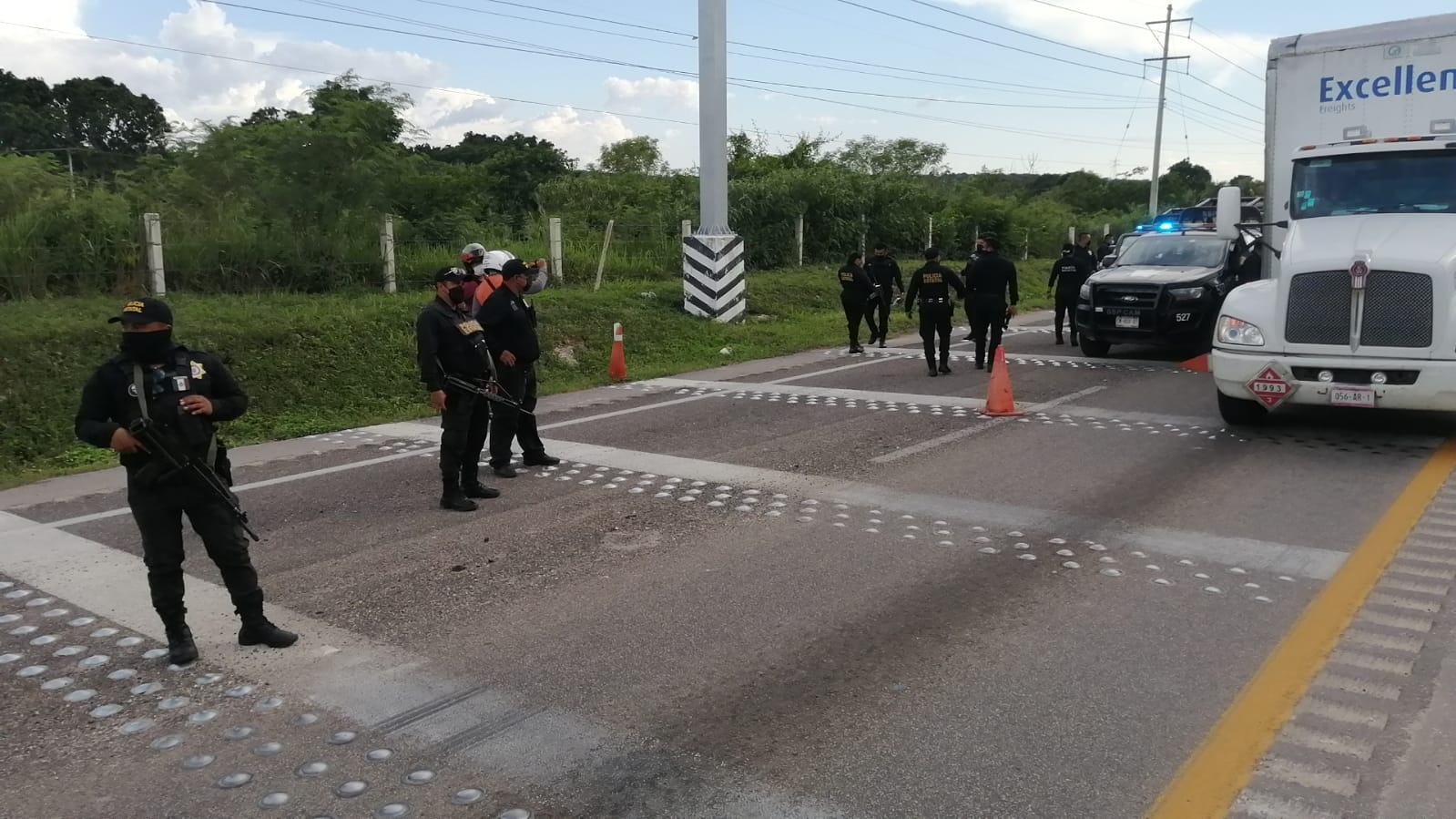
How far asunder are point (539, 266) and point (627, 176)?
2988cm

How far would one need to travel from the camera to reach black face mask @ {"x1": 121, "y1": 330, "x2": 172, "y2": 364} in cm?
448

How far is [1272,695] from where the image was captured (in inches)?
166

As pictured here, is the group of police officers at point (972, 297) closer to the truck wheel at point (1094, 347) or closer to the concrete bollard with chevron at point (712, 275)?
the truck wheel at point (1094, 347)

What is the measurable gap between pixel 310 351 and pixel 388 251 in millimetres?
4663

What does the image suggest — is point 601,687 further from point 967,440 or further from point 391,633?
point 967,440

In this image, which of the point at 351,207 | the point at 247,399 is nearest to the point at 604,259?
the point at 351,207

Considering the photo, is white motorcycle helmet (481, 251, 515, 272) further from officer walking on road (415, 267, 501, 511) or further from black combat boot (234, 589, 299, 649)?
black combat boot (234, 589, 299, 649)

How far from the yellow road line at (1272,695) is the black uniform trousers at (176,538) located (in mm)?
3779

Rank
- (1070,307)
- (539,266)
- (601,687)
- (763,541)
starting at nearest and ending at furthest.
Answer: (601,687), (763,541), (539,266), (1070,307)

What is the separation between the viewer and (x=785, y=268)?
2689 cm

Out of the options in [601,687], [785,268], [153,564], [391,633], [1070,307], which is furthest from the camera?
[785,268]

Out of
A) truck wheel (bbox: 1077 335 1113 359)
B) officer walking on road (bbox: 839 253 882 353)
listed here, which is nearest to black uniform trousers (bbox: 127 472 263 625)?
officer walking on road (bbox: 839 253 882 353)

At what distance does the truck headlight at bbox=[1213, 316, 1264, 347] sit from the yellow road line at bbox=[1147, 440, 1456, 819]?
107 inches

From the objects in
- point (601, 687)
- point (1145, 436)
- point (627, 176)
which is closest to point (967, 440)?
point (1145, 436)
